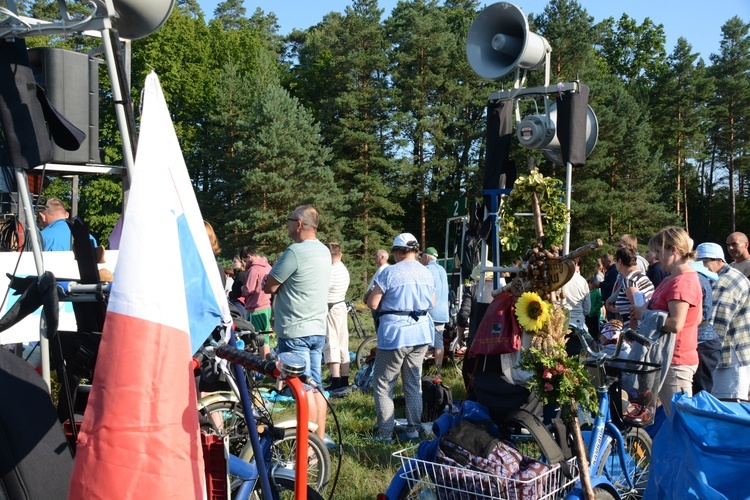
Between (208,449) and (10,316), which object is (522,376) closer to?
(208,449)

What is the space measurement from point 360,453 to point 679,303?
99.7 inches

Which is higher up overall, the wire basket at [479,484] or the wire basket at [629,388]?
the wire basket at [629,388]

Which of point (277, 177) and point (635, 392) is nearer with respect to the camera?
point (635, 392)

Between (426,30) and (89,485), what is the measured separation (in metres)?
37.4

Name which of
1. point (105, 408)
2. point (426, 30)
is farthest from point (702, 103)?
point (105, 408)

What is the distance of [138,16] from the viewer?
312 centimetres

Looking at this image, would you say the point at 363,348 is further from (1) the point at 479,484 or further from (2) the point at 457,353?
(1) the point at 479,484

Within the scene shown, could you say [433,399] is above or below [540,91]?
below

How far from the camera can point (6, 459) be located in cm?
180

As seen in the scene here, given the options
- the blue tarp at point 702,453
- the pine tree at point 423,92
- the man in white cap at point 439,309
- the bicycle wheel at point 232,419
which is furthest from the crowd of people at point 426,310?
the pine tree at point 423,92

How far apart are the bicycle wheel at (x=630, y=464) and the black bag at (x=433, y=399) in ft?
7.48

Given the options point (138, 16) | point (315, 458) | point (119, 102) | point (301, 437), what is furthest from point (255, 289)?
point (301, 437)

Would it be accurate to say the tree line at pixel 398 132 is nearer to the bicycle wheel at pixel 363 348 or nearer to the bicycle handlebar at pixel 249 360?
the bicycle wheel at pixel 363 348

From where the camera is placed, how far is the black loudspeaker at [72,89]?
10.5 ft
